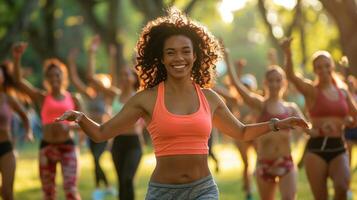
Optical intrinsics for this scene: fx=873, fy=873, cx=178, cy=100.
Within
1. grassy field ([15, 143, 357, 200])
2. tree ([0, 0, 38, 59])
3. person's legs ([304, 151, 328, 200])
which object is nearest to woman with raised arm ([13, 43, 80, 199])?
person's legs ([304, 151, 328, 200])

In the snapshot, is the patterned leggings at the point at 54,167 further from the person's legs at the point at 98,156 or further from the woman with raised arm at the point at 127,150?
the person's legs at the point at 98,156

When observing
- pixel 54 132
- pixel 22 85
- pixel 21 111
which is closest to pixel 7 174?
pixel 54 132

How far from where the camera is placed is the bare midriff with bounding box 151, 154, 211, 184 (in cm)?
618

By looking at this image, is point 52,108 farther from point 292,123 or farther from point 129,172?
point 292,123

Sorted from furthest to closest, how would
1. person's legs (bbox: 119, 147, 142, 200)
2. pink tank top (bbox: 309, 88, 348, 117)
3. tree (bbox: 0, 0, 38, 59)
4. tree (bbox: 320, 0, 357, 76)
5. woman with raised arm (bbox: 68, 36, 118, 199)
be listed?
tree (bbox: 0, 0, 38, 59)
woman with raised arm (bbox: 68, 36, 118, 199)
person's legs (bbox: 119, 147, 142, 200)
tree (bbox: 320, 0, 357, 76)
pink tank top (bbox: 309, 88, 348, 117)

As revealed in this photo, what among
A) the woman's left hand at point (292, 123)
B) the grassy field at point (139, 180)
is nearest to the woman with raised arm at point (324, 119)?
the woman's left hand at point (292, 123)

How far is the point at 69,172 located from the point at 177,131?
465 cm

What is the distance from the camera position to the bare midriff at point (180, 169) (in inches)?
243

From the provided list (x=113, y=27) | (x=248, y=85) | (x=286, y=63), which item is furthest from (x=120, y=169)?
(x=113, y=27)

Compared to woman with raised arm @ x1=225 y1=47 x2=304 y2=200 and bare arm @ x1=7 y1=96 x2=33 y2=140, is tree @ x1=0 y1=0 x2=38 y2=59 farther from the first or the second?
woman with raised arm @ x1=225 y1=47 x2=304 y2=200

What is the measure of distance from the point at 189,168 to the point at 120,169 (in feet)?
16.8

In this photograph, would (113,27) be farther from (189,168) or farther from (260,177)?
(189,168)

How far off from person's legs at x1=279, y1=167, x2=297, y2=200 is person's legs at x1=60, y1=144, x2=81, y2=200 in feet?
8.27

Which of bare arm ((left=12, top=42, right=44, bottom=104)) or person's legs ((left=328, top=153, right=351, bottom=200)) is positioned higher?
bare arm ((left=12, top=42, right=44, bottom=104))
